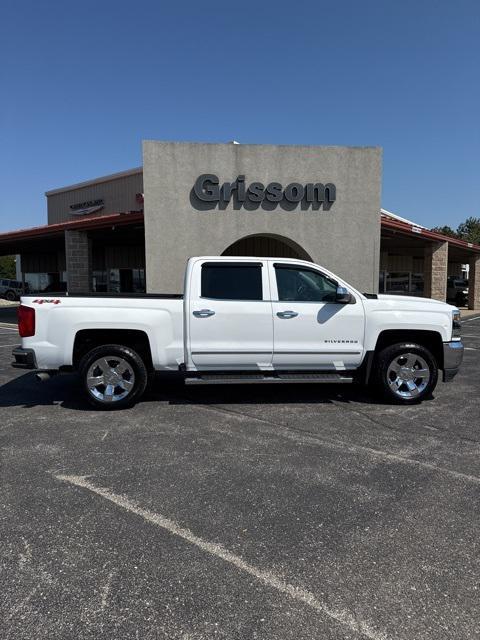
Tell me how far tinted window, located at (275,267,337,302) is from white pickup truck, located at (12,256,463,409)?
0.01 metres

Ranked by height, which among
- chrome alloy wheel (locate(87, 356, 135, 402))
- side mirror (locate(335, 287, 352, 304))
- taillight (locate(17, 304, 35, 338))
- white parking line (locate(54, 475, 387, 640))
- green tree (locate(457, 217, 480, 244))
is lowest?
white parking line (locate(54, 475, 387, 640))

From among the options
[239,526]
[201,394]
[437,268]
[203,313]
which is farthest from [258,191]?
[239,526]

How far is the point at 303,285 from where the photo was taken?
6.60 metres

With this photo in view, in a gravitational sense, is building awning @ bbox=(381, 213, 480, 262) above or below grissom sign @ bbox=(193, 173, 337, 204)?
below

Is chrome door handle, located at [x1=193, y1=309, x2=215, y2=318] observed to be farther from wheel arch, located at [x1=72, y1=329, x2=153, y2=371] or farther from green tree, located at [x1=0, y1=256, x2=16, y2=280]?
green tree, located at [x1=0, y1=256, x2=16, y2=280]

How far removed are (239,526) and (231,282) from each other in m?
3.69

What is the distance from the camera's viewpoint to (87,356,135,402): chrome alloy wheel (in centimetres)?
626

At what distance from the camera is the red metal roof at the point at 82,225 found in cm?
1555

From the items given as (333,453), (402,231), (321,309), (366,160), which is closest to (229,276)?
(321,309)

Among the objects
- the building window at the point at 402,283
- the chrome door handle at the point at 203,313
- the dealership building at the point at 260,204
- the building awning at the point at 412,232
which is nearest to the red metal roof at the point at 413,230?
the building awning at the point at 412,232

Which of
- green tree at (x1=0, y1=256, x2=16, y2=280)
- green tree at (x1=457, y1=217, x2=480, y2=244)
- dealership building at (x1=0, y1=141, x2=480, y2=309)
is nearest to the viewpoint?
dealership building at (x1=0, y1=141, x2=480, y2=309)

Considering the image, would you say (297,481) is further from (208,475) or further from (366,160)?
(366,160)

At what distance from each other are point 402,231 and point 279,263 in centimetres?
1256

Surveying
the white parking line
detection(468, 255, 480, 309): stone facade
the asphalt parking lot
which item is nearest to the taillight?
the asphalt parking lot
